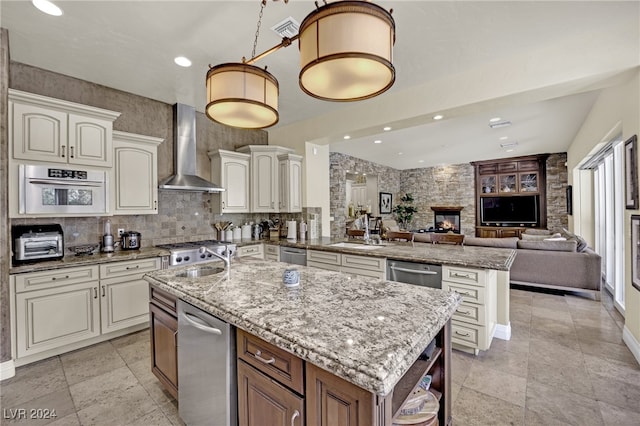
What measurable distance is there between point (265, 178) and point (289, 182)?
0.44 metres

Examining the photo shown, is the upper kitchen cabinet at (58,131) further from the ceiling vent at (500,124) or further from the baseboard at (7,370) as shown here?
the ceiling vent at (500,124)

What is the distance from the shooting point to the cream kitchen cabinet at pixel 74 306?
2.49m

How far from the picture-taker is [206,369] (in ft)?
4.83

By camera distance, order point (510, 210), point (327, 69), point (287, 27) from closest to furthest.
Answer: point (327, 69)
point (287, 27)
point (510, 210)

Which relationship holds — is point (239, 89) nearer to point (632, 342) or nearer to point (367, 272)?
point (367, 272)

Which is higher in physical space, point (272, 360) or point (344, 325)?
point (344, 325)

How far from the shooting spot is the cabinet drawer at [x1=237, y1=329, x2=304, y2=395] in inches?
41.6

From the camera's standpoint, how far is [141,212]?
350cm

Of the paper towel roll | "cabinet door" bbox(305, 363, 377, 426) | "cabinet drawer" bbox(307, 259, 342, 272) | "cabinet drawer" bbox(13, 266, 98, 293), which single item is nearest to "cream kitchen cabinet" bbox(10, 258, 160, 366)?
"cabinet drawer" bbox(13, 266, 98, 293)

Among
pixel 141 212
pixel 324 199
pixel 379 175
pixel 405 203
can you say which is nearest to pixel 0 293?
pixel 141 212

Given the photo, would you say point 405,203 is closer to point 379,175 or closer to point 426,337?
point 379,175

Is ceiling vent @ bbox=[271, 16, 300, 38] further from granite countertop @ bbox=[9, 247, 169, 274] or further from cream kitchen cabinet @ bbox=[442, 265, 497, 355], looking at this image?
granite countertop @ bbox=[9, 247, 169, 274]

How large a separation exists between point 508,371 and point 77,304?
4.12 metres

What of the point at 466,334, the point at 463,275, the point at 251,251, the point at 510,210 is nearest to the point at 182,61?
the point at 251,251
